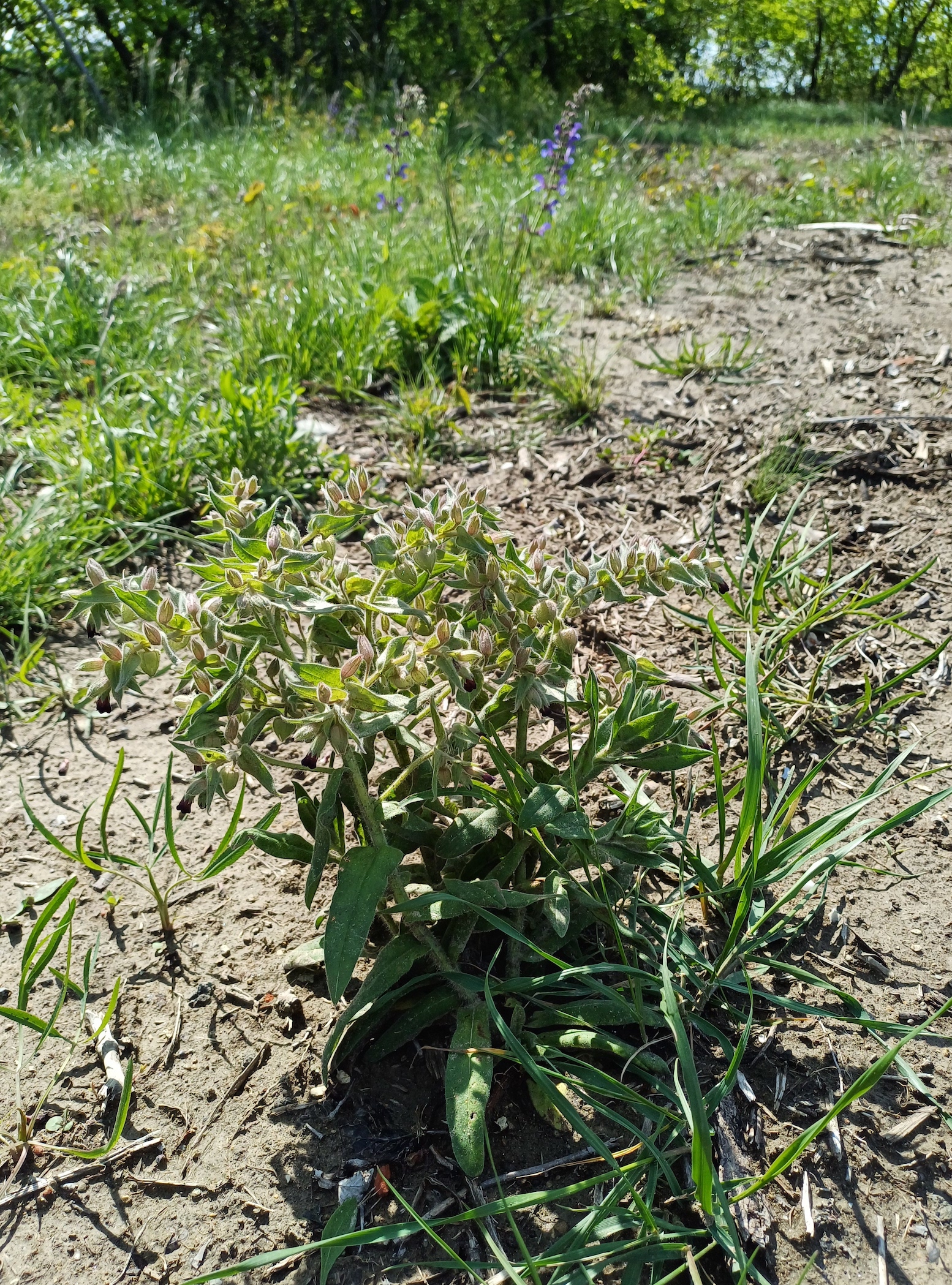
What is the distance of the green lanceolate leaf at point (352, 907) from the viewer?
1.38 m

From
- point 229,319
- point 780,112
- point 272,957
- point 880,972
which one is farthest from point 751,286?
point 780,112

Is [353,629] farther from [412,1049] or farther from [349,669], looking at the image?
[412,1049]

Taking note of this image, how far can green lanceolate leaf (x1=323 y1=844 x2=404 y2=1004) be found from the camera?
138 cm

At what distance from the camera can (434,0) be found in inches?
629

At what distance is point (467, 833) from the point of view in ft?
5.41

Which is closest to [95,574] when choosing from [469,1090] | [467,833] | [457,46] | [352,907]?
[352,907]

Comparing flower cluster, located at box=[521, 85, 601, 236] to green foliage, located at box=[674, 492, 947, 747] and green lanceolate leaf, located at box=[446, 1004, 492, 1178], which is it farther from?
green lanceolate leaf, located at box=[446, 1004, 492, 1178]

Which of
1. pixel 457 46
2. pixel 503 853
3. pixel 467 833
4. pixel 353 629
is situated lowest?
pixel 503 853

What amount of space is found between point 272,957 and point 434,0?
18.5 meters

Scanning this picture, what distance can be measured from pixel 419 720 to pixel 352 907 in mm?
378

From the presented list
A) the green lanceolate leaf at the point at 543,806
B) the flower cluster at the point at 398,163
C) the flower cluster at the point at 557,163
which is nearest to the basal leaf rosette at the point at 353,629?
the green lanceolate leaf at the point at 543,806

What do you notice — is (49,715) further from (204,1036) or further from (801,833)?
(801,833)

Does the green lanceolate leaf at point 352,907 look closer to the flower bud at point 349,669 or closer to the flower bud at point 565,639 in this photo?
the flower bud at point 349,669

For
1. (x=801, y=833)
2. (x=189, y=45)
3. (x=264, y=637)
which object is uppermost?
(x=189, y=45)
